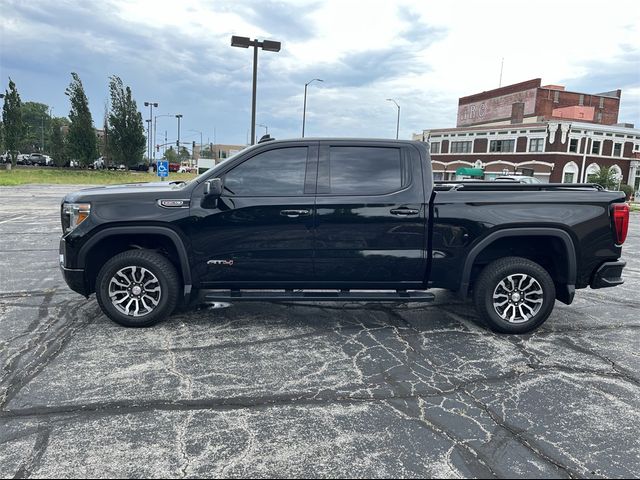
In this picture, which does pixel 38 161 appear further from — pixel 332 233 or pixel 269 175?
pixel 332 233

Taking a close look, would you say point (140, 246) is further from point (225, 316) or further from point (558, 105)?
point (558, 105)

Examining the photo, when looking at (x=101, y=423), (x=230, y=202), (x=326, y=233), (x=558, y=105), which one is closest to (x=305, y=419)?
(x=101, y=423)

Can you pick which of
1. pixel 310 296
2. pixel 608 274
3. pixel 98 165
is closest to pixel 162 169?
pixel 310 296

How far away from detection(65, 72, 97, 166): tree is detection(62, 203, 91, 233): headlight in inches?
1727

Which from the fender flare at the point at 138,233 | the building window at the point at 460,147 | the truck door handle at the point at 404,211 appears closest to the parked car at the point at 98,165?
the building window at the point at 460,147

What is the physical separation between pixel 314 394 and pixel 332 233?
1.74 meters

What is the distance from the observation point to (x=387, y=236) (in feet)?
15.9

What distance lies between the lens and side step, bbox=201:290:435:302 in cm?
486

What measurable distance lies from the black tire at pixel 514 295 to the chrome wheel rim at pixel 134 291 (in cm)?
346

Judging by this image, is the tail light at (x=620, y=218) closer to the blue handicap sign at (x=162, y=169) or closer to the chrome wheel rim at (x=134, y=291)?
the chrome wheel rim at (x=134, y=291)

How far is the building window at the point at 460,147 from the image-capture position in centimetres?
6224

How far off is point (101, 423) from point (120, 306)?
1.96 meters

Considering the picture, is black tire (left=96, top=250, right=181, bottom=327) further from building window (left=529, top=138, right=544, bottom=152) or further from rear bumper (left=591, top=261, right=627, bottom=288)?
building window (left=529, top=138, right=544, bottom=152)

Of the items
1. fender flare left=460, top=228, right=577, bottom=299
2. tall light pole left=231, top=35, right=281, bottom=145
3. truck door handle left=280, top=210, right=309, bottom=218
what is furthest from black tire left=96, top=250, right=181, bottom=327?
tall light pole left=231, top=35, right=281, bottom=145
